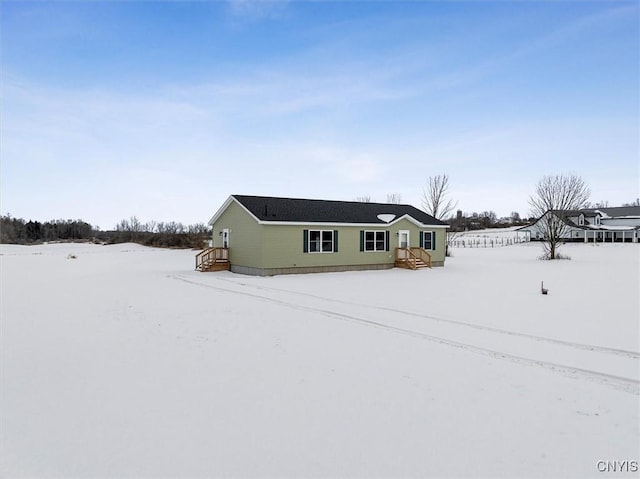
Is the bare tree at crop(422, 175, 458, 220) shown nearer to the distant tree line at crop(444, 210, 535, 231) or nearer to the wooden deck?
the wooden deck

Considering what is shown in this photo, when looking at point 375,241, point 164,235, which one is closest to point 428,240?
point 375,241

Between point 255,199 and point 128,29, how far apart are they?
9344 millimetres

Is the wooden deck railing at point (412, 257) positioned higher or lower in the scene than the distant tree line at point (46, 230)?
lower

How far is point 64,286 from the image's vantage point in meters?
15.6

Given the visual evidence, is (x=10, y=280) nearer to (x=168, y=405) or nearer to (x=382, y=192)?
(x=168, y=405)

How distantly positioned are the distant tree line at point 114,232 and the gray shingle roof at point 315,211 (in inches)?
890

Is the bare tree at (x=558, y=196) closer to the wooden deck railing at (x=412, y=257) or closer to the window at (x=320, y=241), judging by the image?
the wooden deck railing at (x=412, y=257)

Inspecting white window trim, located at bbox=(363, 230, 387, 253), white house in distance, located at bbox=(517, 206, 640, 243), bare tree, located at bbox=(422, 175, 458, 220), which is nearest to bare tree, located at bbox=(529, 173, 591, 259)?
bare tree, located at bbox=(422, 175, 458, 220)

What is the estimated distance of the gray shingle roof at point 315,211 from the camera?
19002 mm

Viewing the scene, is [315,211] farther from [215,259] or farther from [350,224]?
[215,259]

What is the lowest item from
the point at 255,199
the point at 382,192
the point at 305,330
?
the point at 305,330

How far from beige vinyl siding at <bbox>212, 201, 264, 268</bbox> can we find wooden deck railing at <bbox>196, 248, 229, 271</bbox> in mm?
408

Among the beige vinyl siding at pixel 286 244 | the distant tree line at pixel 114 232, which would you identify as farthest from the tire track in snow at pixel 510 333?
the distant tree line at pixel 114 232

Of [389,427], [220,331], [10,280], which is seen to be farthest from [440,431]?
[10,280]
